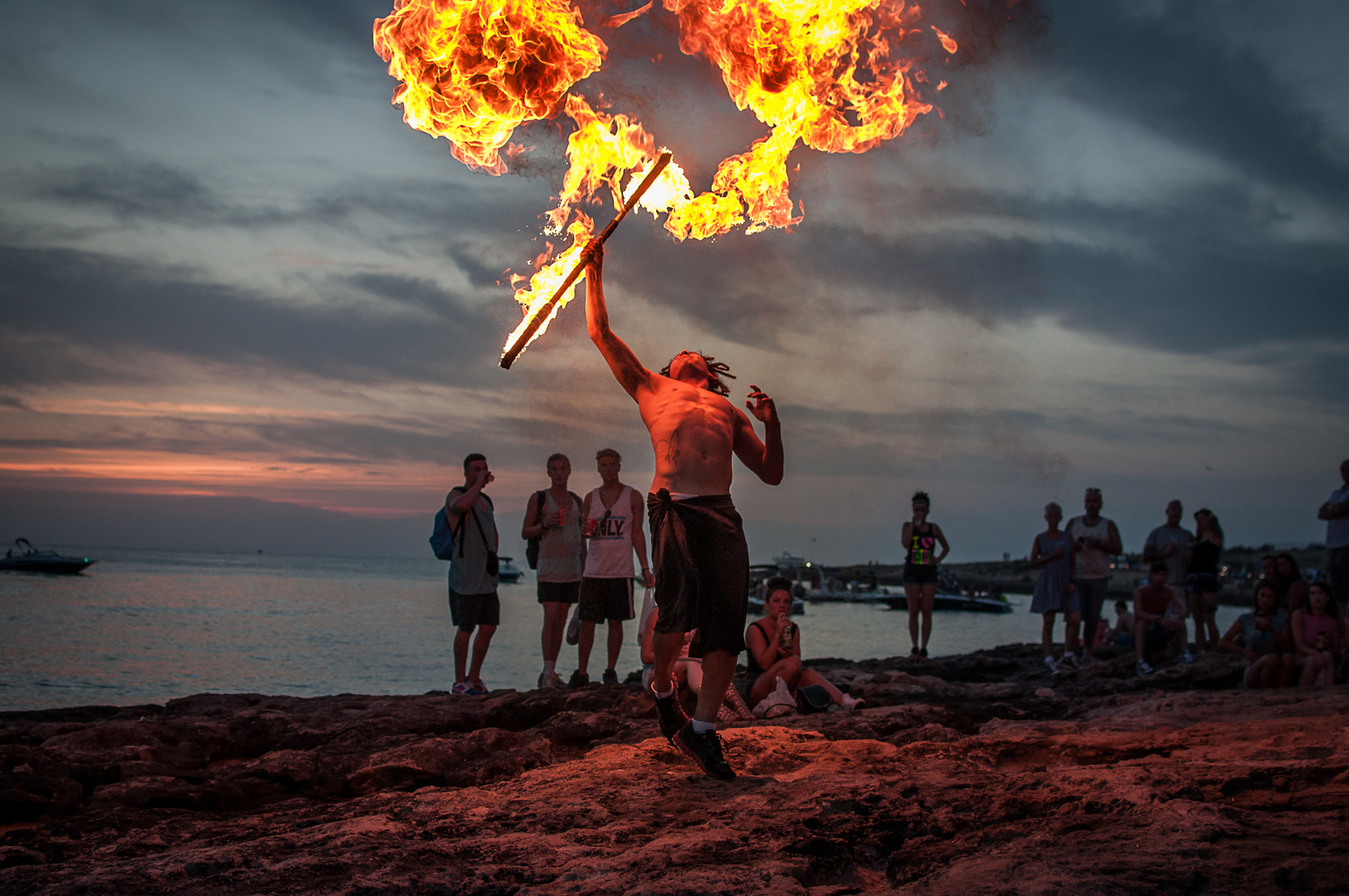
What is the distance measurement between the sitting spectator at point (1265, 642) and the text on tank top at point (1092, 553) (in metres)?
1.59

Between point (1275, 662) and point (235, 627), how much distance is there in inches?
1077

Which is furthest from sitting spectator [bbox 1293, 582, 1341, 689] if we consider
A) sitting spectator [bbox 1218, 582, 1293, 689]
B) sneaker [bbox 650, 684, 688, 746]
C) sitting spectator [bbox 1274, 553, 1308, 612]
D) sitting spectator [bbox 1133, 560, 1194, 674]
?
sneaker [bbox 650, 684, 688, 746]

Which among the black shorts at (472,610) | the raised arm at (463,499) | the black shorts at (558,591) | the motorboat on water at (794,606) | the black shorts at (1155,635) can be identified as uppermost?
the raised arm at (463,499)

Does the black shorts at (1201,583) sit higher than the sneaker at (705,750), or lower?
higher

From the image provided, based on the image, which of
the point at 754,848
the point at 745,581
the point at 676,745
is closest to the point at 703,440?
the point at 745,581

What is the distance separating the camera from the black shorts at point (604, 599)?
8711 millimetres

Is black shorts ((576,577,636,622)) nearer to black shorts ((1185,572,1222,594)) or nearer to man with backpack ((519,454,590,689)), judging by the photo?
man with backpack ((519,454,590,689))

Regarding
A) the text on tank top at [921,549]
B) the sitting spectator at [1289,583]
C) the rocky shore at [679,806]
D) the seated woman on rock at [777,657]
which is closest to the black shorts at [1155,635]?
the sitting spectator at [1289,583]

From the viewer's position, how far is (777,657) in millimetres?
7293

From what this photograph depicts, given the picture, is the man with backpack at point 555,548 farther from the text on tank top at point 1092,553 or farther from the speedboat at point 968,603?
the speedboat at point 968,603

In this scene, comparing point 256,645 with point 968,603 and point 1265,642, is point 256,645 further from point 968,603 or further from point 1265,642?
point 968,603

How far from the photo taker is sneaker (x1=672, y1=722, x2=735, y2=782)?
4.25 metres

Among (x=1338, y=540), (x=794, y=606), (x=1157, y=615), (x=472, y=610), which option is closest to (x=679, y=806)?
(x=472, y=610)

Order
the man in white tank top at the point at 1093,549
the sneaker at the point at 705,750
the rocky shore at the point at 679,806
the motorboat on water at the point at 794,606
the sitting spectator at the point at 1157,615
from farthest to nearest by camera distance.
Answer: the motorboat on water at the point at 794,606
the sitting spectator at the point at 1157,615
the man in white tank top at the point at 1093,549
the sneaker at the point at 705,750
the rocky shore at the point at 679,806
